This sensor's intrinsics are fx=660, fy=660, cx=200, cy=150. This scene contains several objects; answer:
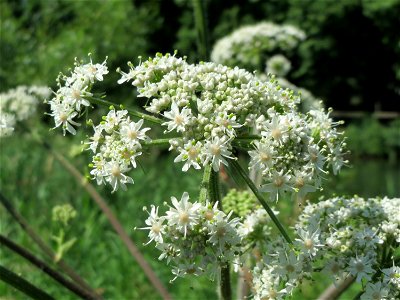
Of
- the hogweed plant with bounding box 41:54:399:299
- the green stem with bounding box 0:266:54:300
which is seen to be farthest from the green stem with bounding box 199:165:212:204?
the green stem with bounding box 0:266:54:300

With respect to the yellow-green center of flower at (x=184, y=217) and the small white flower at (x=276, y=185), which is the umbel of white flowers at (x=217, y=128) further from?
the yellow-green center of flower at (x=184, y=217)

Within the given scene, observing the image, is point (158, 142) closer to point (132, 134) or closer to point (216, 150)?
point (132, 134)

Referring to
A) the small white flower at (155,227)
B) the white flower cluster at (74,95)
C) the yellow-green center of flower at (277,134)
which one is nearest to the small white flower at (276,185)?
the yellow-green center of flower at (277,134)

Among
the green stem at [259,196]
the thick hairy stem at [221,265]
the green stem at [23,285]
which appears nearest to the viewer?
the green stem at [259,196]

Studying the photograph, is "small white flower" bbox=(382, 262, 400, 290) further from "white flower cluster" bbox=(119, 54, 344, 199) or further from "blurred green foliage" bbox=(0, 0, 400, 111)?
"blurred green foliage" bbox=(0, 0, 400, 111)

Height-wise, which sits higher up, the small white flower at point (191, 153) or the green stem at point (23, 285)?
the small white flower at point (191, 153)

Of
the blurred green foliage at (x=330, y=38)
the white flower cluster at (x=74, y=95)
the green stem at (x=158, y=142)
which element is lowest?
the blurred green foliage at (x=330, y=38)

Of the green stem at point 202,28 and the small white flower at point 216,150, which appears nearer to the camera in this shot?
the small white flower at point 216,150
